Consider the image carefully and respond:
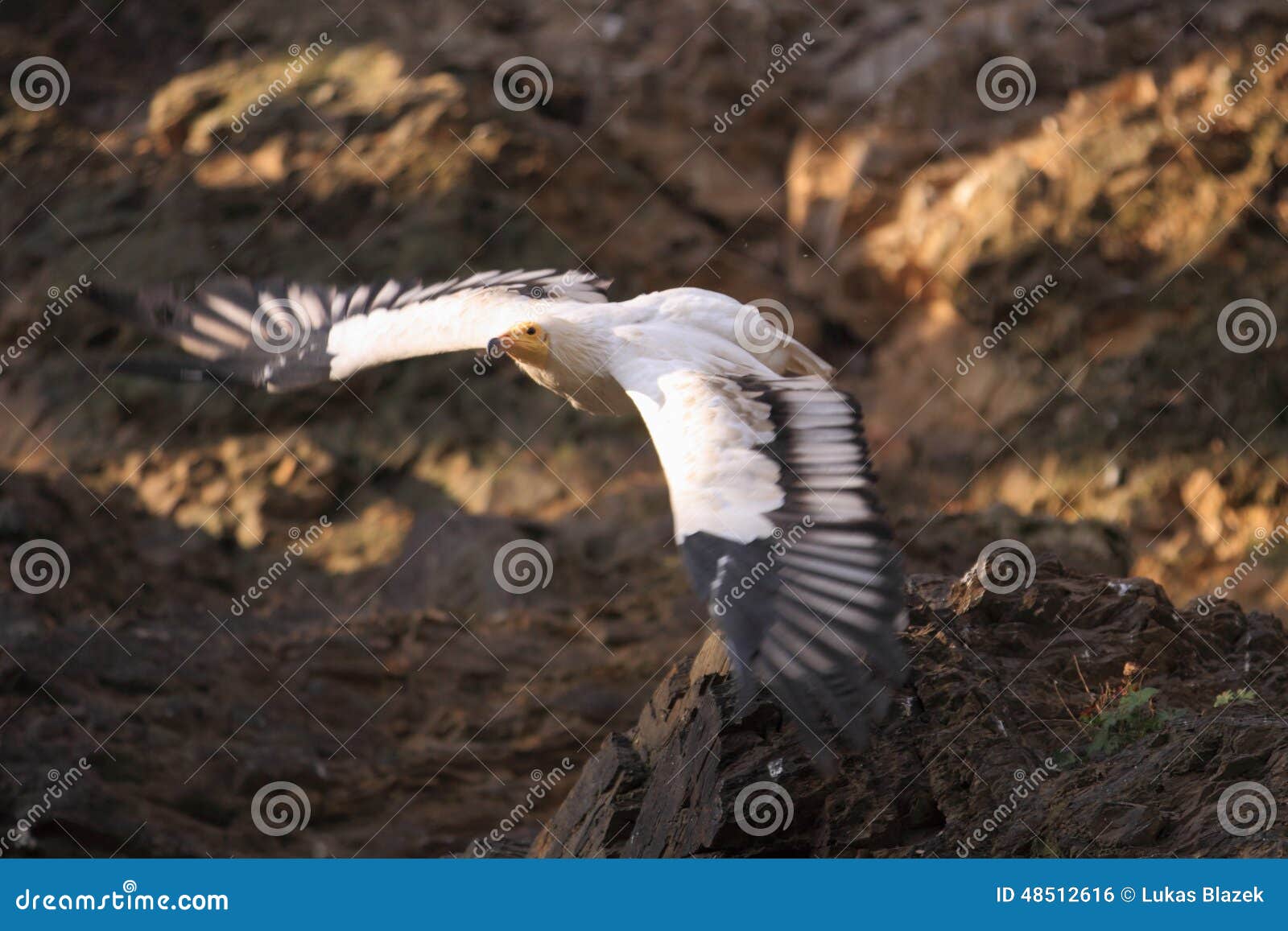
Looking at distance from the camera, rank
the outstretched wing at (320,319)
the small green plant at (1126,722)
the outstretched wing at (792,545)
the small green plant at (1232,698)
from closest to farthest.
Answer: the outstretched wing at (792,545) → the small green plant at (1126,722) → the small green plant at (1232,698) → the outstretched wing at (320,319)

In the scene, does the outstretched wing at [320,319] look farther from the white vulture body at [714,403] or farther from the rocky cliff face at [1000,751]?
the rocky cliff face at [1000,751]

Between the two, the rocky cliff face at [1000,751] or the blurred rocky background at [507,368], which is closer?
the rocky cliff face at [1000,751]

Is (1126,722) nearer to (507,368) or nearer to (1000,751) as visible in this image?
(1000,751)

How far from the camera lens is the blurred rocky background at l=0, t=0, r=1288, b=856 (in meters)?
13.4

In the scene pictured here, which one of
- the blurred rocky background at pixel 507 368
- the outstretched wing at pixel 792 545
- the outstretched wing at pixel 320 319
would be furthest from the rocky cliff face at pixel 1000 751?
the blurred rocky background at pixel 507 368

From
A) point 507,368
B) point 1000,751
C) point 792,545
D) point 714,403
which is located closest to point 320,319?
point 714,403

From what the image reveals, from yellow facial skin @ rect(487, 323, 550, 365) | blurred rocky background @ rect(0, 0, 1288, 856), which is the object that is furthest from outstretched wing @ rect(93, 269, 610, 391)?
blurred rocky background @ rect(0, 0, 1288, 856)

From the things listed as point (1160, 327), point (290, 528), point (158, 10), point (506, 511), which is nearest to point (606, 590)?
point (506, 511)

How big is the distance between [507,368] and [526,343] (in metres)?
9.60

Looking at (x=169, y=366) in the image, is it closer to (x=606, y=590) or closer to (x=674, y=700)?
(x=674, y=700)

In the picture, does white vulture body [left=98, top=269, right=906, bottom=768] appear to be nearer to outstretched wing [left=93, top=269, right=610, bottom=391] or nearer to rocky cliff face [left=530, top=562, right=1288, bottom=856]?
outstretched wing [left=93, top=269, right=610, bottom=391]

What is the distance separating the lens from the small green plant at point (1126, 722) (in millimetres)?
6859

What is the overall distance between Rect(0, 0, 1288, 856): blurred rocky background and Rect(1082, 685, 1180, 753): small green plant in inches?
216

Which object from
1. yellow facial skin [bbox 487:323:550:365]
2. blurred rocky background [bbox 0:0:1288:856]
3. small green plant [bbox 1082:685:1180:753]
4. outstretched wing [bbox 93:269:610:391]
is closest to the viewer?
small green plant [bbox 1082:685:1180:753]
